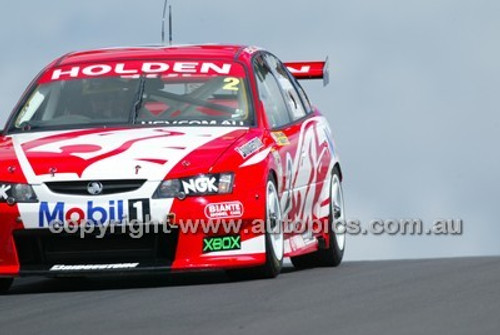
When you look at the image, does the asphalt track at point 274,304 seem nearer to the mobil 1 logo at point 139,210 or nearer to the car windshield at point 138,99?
the mobil 1 logo at point 139,210

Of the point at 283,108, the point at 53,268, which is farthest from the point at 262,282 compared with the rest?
the point at 283,108

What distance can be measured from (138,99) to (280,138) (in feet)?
3.09

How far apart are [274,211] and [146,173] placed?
3.06 ft

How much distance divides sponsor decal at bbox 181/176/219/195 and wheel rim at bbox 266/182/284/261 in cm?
40

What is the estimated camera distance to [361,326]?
23.5ft

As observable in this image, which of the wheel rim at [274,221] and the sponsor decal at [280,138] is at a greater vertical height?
the sponsor decal at [280,138]

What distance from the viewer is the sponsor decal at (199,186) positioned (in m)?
9.54

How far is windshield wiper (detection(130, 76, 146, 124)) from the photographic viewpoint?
10.6 m

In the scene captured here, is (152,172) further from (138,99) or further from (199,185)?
(138,99)

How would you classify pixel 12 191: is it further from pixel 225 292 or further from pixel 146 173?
pixel 225 292

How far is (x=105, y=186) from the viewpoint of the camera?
9.51 m

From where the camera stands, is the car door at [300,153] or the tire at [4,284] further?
the car door at [300,153]

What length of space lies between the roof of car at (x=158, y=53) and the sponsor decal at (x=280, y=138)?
2.55ft

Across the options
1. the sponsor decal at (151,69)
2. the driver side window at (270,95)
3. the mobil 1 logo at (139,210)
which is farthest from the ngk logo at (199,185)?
the sponsor decal at (151,69)
